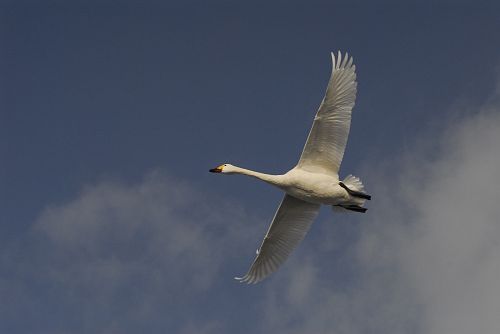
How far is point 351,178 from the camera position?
3086 centimetres

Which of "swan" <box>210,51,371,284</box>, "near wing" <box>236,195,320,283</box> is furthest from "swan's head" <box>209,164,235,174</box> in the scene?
"near wing" <box>236,195,320,283</box>

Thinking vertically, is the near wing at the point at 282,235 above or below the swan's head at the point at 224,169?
below

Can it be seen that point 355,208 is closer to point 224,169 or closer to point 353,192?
point 353,192

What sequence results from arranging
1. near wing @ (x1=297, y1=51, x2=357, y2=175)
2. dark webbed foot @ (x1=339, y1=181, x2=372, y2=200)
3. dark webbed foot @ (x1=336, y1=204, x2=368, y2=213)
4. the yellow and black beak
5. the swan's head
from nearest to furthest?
near wing @ (x1=297, y1=51, x2=357, y2=175) → dark webbed foot @ (x1=339, y1=181, x2=372, y2=200) → dark webbed foot @ (x1=336, y1=204, x2=368, y2=213) → the swan's head → the yellow and black beak

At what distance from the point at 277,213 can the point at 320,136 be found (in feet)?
12.6

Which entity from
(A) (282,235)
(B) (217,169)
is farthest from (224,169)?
(A) (282,235)

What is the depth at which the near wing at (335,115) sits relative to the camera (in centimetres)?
2920

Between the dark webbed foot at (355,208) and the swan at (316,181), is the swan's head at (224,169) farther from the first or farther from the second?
the dark webbed foot at (355,208)

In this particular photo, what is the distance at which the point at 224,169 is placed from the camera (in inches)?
1241

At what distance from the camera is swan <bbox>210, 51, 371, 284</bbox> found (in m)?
29.3

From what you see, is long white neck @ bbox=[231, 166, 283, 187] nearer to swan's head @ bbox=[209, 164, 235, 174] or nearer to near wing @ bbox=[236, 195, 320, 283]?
swan's head @ bbox=[209, 164, 235, 174]

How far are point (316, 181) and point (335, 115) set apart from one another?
241cm

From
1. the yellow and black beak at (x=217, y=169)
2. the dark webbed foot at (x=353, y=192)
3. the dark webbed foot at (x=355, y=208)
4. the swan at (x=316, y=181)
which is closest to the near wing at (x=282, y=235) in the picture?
the swan at (x=316, y=181)

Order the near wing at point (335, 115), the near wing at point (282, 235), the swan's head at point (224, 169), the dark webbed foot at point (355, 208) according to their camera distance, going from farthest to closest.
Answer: the near wing at point (282, 235)
the swan's head at point (224, 169)
the dark webbed foot at point (355, 208)
the near wing at point (335, 115)
